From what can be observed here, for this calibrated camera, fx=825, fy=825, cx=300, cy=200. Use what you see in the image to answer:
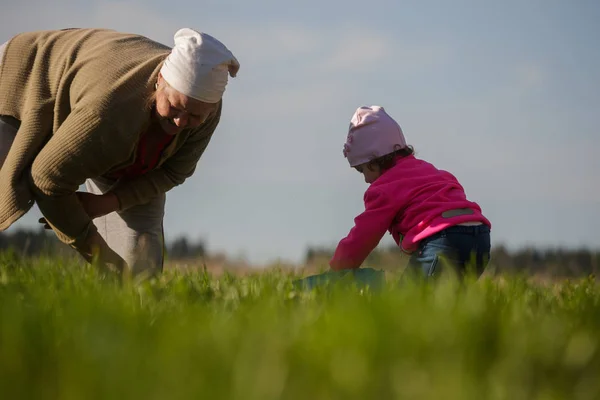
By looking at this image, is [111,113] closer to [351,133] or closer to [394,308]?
[351,133]

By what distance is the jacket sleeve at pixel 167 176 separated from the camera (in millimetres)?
5141

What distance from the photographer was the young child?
4656mm

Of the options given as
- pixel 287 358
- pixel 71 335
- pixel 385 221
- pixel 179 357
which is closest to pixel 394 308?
pixel 287 358

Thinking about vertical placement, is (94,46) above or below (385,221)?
above

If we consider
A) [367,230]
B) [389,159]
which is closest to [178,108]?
[367,230]

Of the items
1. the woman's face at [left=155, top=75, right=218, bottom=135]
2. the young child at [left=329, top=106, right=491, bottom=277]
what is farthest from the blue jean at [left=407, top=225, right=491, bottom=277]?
the woman's face at [left=155, top=75, right=218, bottom=135]

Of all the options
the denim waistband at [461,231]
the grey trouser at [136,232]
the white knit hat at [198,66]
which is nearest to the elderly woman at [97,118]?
the white knit hat at [198,66]

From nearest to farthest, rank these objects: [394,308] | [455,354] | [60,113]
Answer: [455,354] < [394,308] < [60,113]

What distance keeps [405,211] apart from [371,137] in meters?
0.57

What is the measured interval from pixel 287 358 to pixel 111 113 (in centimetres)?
263

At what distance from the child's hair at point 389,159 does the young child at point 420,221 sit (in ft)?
0.24

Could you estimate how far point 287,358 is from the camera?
2.03 metres

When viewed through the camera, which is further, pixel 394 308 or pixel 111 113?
pixel 111 113

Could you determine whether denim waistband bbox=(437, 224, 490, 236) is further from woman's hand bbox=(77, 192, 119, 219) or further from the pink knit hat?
woman's hand bbox=(77, 192, 119, 219)
